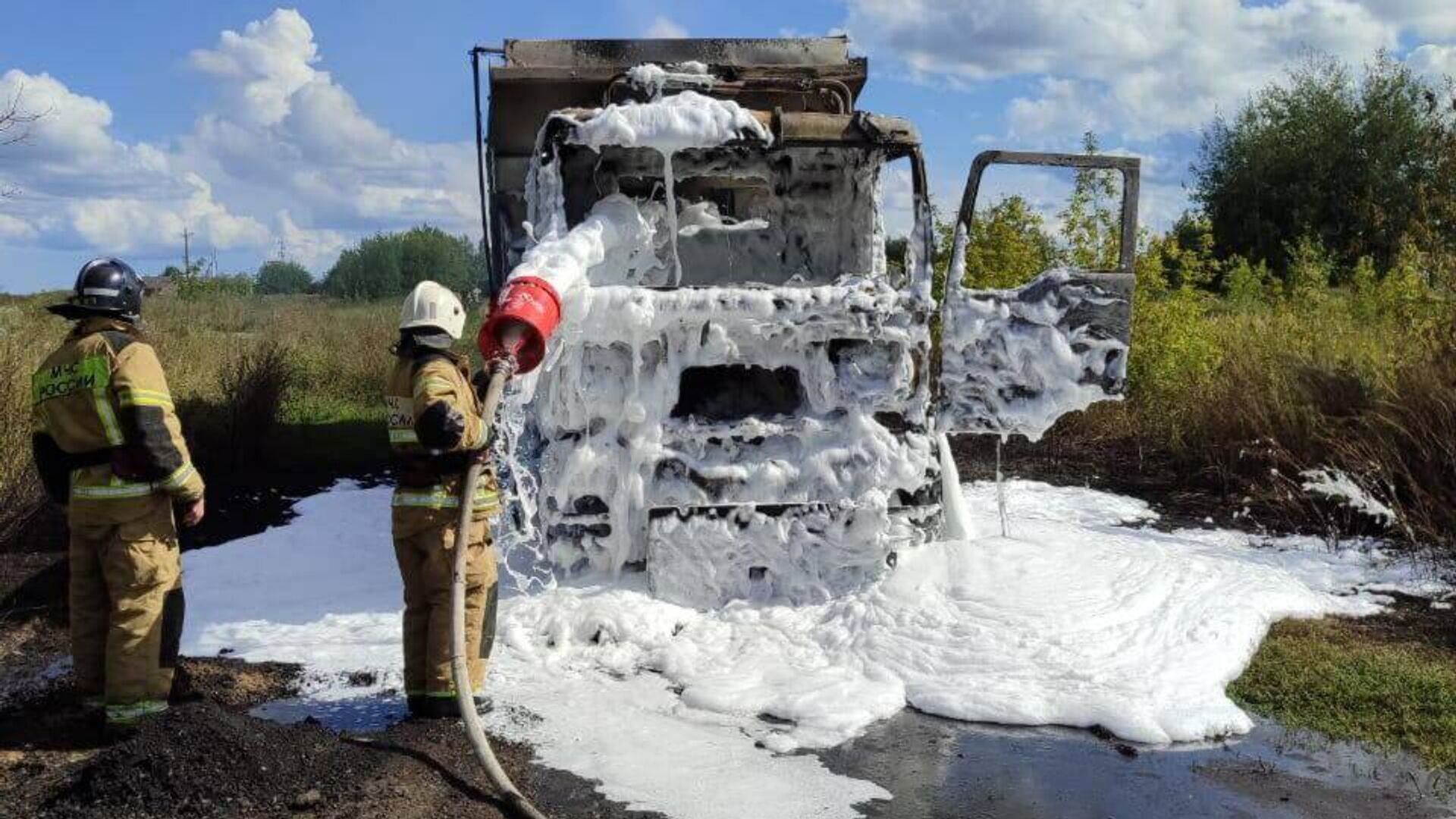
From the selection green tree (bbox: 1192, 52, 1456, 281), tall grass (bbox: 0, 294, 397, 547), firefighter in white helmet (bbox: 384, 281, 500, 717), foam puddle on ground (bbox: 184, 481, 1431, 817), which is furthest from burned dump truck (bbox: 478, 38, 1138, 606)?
green tree (bbox: 1192, 52, 1456, 281)

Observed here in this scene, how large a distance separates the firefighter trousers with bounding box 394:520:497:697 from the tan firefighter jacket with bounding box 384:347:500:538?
0.06 m

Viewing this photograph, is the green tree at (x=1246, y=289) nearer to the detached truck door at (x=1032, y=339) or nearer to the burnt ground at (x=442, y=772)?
the detached truck door at (x=1032, y=339)

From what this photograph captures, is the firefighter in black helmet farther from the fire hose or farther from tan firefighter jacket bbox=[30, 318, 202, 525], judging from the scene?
the fire hose

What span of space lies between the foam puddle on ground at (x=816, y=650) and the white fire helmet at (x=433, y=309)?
1.43 m

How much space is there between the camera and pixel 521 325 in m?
4.25

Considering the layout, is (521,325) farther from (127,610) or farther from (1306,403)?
(1306,403)

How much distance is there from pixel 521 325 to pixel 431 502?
2.33 feet

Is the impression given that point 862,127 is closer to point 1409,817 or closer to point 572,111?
point 572,111

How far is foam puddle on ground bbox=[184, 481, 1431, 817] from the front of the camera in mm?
4094

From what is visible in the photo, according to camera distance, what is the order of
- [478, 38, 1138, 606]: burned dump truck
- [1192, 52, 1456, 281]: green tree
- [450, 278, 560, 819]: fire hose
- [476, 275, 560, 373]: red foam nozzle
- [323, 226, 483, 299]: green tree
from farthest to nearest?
[323, 226, 483, 299]: green tree → [1192, 52, 1456, 281]: green tree → [478, 38, 1138, 606]: burned dump truck → [476, 275, 560, 373]: red foam nozzle → [450, 278, 560, 819]: fire hose

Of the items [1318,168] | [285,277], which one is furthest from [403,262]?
[1318,168]

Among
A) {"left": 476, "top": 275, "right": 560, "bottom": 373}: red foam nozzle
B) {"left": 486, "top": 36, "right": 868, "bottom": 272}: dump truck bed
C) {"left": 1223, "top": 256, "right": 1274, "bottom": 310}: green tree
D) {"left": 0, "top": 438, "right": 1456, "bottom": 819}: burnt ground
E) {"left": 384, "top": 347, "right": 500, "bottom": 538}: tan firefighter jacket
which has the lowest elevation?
{"left": 0, "top": 438, "right": 1456, "bottom": 819}: burnt ground

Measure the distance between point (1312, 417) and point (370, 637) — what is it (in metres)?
5.88

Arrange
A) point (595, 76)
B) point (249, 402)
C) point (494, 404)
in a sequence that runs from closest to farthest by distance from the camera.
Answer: point (494, 404) < point (595, 76) < point (249, 402)
